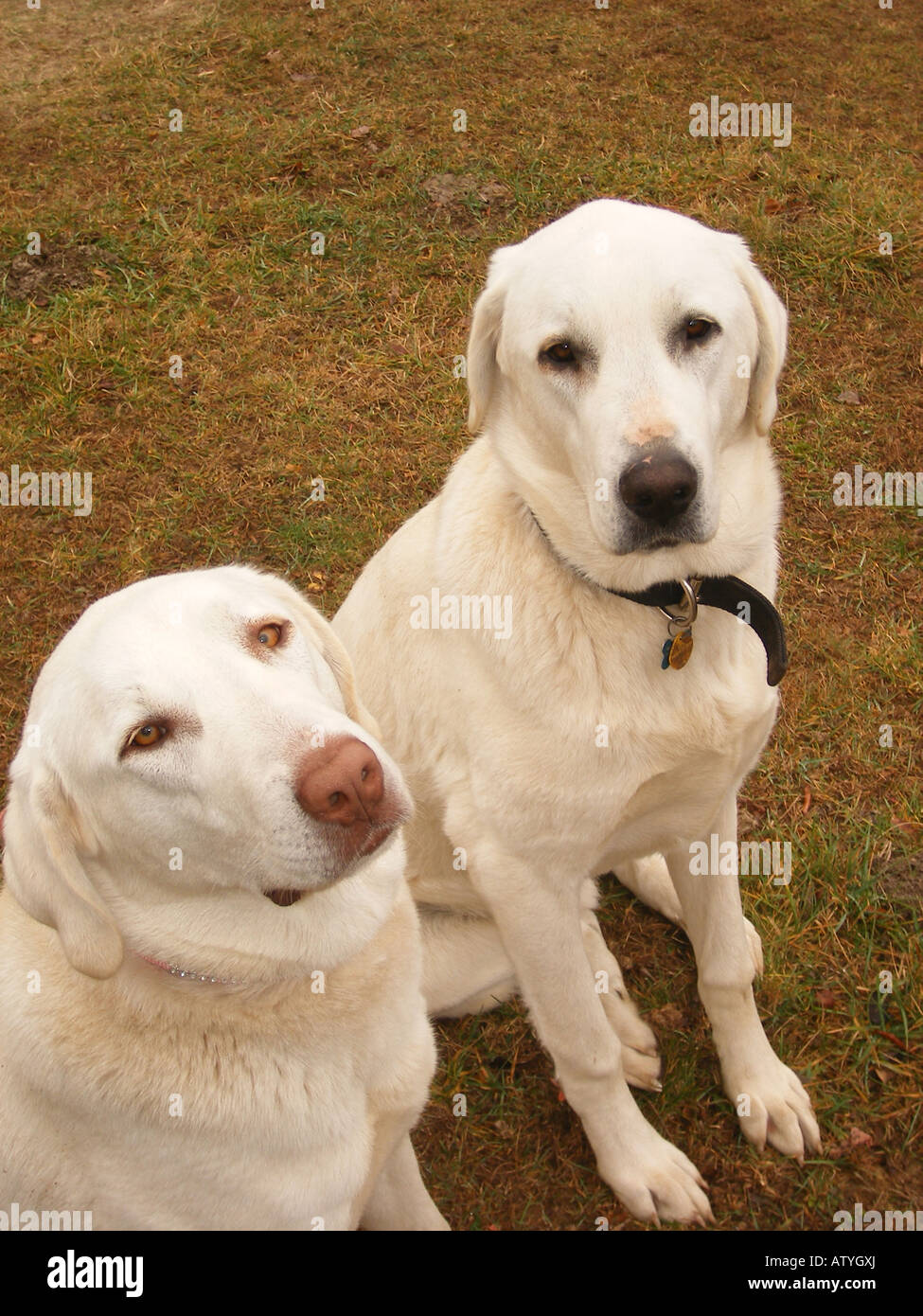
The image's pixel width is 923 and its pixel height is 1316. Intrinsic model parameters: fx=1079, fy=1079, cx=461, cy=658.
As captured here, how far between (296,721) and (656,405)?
96cm

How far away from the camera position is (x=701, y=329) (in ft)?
7.49

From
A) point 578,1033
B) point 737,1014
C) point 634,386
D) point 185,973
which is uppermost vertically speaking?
point 634,386

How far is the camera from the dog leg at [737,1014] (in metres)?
2.93

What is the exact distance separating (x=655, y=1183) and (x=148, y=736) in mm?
1916

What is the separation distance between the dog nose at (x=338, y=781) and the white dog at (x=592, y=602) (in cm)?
53

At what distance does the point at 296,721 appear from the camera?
6.65 feet

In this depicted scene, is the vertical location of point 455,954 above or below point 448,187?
below

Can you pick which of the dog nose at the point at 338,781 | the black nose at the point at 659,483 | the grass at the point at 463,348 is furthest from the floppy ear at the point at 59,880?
the grass at the point at 463,348

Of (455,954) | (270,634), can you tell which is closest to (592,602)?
(270,634)

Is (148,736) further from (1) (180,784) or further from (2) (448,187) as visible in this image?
(2) (448,187)

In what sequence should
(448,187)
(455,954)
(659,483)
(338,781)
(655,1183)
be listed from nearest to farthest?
(338,781) → (659,483) → (655,1183) → (455,954) → (448,187)

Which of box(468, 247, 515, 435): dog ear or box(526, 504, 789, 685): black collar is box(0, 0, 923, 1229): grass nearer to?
box(526, 504, 789, 685): black collar

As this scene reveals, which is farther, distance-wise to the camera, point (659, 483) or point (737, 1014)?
point (737, 1014)

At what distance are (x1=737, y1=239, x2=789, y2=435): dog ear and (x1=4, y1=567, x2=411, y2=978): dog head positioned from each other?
3.89 ft
